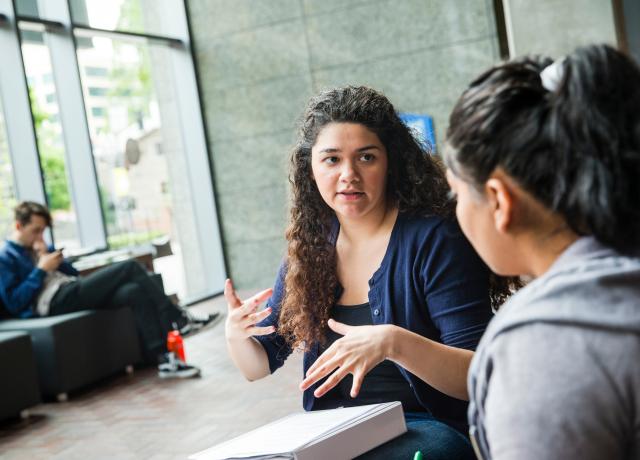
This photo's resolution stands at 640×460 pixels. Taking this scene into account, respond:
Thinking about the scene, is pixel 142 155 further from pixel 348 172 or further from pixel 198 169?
pixel 348 172

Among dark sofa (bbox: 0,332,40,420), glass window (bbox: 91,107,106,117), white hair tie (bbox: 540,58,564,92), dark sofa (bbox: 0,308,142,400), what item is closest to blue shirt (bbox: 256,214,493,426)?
white hair tie (bbox: 540,58,564,92)

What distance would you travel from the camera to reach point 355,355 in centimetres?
141

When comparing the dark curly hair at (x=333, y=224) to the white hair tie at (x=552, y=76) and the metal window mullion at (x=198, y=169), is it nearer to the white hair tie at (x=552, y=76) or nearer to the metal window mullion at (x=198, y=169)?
the white hair tie at (x=552, y=76)

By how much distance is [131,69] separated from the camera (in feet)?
28.3

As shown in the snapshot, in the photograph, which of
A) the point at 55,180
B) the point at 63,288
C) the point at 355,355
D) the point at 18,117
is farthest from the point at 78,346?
the point at 355,355

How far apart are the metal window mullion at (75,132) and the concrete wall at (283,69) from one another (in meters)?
2.05

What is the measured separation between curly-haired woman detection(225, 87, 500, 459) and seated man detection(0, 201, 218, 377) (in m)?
3.66

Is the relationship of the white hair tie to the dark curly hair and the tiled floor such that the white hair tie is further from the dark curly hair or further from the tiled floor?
the tiled floor

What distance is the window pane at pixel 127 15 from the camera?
26.1 feet

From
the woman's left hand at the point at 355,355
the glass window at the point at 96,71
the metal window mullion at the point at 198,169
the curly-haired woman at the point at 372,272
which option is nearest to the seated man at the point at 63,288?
the glass window at the point at 96,71

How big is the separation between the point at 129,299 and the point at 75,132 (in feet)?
7.83

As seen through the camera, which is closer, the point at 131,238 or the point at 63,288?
the point at 63,288

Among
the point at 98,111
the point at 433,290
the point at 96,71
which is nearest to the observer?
the point at 433,290

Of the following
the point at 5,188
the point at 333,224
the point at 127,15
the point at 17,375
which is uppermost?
the point at 127,15
